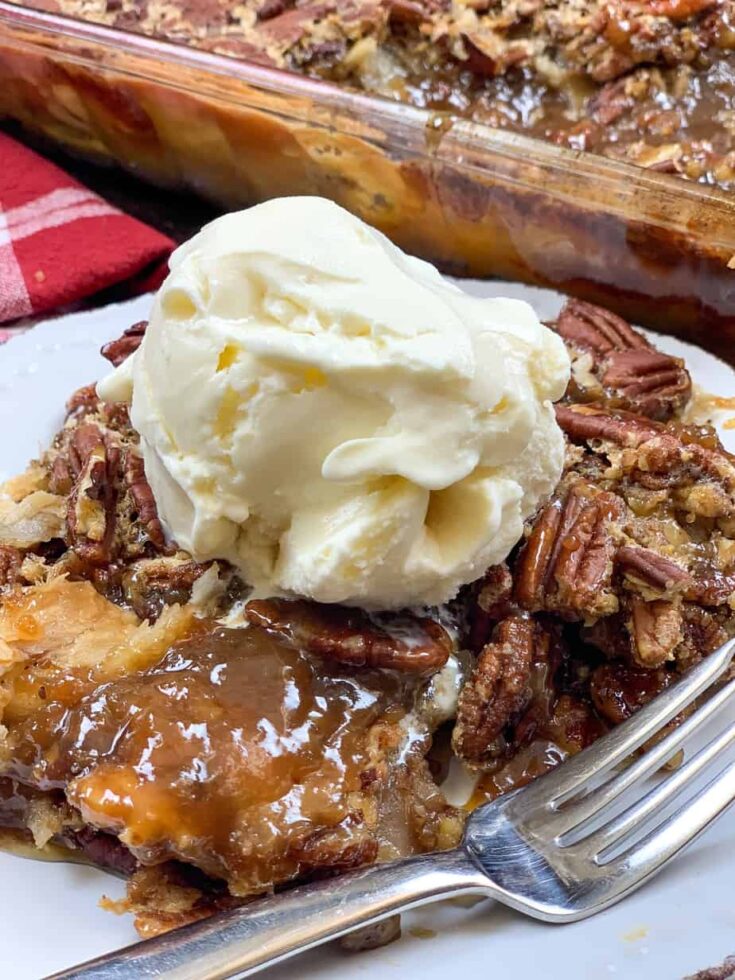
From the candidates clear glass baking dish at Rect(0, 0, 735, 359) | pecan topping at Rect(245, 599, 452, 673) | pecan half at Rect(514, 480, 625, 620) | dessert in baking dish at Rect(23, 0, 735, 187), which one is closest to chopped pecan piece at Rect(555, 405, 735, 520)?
pecan half at Rect(514, 480, 625, 620)

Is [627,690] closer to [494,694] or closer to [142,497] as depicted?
[494,694]

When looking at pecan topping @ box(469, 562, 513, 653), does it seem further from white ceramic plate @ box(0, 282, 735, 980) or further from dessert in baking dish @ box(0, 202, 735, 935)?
white ceramic plate @ box(0, 282, 735, 980)

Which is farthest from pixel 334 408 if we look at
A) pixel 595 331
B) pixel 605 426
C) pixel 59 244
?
pixel 59 244

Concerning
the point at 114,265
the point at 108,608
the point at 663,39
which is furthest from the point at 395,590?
the point at 663,39

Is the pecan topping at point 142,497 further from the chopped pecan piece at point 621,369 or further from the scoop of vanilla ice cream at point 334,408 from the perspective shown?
the chopped pecan piece at point 621,369

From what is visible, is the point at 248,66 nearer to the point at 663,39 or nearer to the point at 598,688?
the point at 663,39

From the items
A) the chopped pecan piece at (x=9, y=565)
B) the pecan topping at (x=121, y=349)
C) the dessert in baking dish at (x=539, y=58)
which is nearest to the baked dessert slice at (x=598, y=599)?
the chopped pecan piece at (x=9, y=565)
